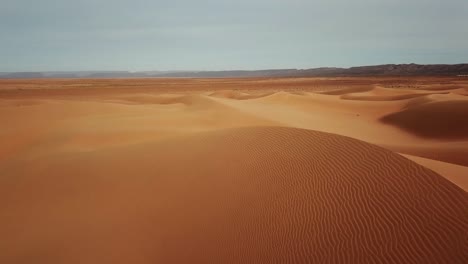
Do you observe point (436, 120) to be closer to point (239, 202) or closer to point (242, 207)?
point (239, 202)

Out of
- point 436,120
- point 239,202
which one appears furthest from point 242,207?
point 436,120

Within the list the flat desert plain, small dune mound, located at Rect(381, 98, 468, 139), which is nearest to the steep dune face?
the flat desert plain

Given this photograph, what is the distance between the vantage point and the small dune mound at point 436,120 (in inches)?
731

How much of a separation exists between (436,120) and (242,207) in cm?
1787

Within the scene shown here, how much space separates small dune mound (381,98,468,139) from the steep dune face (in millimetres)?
13044

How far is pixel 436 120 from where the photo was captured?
66.4 feet

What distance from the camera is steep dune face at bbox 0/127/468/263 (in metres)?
4.76

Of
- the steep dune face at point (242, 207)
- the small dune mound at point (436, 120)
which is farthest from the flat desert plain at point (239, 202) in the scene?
the small dune mound at point (436, 120)

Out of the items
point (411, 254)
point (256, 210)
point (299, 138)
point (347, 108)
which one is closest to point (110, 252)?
point (256, 210)

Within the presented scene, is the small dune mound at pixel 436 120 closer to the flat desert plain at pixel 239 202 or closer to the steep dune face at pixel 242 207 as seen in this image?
the flat desert plain at pixel 239 202

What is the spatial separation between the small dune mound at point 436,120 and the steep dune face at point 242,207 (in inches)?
514

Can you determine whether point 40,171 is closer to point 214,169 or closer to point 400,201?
point 214,169

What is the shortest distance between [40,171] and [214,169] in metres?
4.70

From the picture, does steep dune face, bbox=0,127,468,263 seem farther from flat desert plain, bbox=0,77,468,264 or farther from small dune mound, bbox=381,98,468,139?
small dune mound, bbox=381,98,468,139
